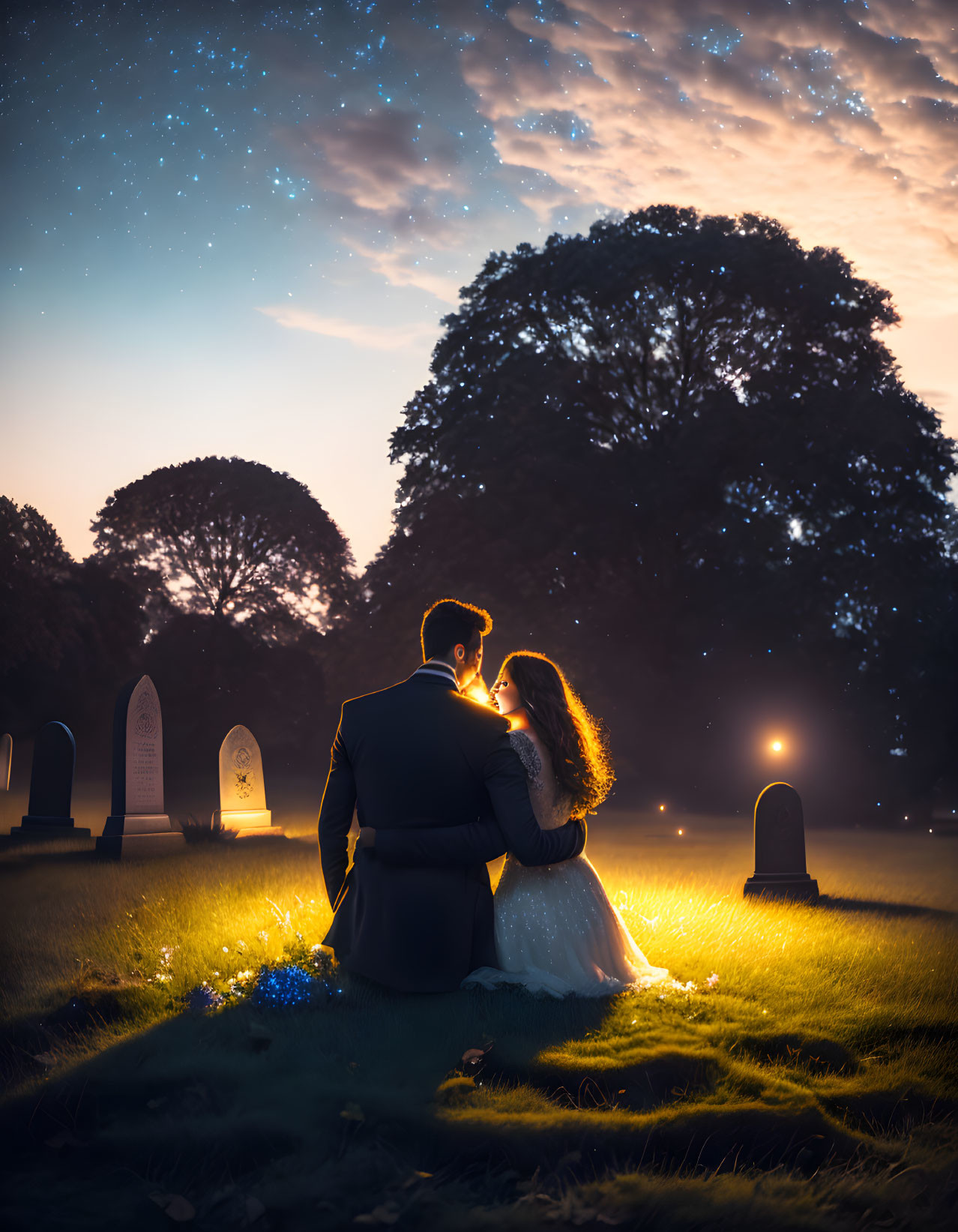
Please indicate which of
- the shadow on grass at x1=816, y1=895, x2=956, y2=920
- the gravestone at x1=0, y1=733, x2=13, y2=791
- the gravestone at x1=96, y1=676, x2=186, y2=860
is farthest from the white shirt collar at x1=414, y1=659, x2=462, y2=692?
the gravestone at x1=0, y1=733, x2=13, y2=791

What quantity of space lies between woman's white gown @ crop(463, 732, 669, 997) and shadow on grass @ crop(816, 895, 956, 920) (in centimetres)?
473

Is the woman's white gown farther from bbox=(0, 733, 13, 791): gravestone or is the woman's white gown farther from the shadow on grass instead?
bbox=(0, 733, 13, 791): gravestone

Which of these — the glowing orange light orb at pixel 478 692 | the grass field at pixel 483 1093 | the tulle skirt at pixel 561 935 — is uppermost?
the glowing orange light orb at pixel 478 692

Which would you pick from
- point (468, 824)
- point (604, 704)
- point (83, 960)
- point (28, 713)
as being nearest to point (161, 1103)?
point (468, 824)

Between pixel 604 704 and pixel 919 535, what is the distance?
7178 millimetres

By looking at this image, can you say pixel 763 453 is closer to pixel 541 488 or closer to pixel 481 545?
pixel 541 488

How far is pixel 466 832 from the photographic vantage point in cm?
516

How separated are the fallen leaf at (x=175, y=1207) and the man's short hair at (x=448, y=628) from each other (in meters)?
2.75

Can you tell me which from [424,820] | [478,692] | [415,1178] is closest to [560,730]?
[478,692]

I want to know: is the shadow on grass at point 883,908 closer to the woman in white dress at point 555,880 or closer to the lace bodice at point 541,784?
the woman in white dress at point 555,880

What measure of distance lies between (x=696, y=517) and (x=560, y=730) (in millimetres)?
15419

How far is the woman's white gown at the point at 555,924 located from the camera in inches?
224

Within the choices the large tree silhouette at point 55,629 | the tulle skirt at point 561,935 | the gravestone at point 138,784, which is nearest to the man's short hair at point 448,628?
the tulle skirt at point 561,935

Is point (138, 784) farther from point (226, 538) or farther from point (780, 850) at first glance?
point (226, 538)
